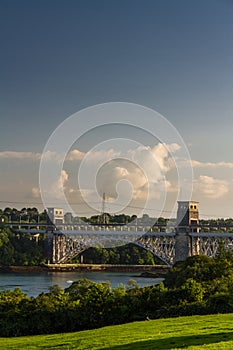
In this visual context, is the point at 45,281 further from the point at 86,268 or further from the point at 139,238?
the point at 86,268

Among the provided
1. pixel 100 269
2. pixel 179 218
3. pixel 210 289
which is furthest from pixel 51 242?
pixel 210 289

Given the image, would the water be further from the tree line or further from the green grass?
the green grass

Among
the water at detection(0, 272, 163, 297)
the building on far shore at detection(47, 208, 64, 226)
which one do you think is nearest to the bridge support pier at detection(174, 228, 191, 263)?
the water at detection(0, 272, 163, 297)

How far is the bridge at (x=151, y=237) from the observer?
191 feet

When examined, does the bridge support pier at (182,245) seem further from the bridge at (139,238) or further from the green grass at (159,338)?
the green grass at (159,338)

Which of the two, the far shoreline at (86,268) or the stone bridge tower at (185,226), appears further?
the far shoreline at (86,268)

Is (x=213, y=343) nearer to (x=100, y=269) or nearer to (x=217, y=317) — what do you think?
(x=217, y=317)

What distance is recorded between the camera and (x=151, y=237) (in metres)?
60.2

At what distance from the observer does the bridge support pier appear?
60.0 meters

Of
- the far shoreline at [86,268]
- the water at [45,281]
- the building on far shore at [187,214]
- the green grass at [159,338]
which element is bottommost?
the green grass at [159,338]

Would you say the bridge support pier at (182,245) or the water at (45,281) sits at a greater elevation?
the bridge support pier at (182,245)

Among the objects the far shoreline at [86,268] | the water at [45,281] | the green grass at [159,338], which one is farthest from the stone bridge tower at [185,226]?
the green grass at [159,338]

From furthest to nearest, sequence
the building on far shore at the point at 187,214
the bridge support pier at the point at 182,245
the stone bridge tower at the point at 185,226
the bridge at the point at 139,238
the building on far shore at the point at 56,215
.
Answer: the building on far shore at the point at 56,215 < the building on far shore at the point at 187,214 < the stone bridge tower at the point at 185,226 < the bridge support pier at the point at 182,245 < the bridge at the point at 139,238

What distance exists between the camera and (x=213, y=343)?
10094mm
